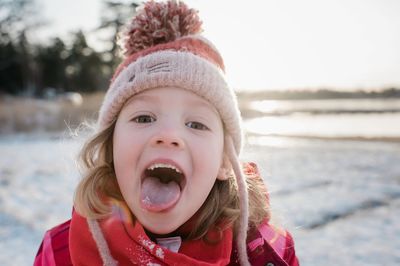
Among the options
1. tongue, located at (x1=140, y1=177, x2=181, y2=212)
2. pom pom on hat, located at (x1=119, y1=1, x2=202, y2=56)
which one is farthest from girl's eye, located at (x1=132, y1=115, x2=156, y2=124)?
pom pom on hat, located at (x1=119, y1=1, x2=202, y2=56)

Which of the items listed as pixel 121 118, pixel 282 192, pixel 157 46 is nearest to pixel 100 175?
pixel 121 118

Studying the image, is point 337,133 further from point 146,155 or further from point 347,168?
point 146,155

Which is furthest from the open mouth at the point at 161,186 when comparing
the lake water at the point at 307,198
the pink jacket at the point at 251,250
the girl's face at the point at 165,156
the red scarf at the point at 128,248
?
the lake water at the point at 307,198

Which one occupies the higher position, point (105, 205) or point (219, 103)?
point (219, 103)

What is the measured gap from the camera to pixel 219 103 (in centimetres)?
172

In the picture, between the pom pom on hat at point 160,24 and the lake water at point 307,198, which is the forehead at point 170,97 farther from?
the lake water at point 307,198

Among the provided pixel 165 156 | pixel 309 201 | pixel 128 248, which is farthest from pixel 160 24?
pixel 309 201

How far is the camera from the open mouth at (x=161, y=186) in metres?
1.48

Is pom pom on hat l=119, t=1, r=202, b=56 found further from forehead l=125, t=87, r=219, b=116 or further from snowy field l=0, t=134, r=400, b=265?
snowy field l=0, t=134, r=400, b=265

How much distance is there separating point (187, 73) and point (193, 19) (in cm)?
31

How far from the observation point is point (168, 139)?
1.48 metres

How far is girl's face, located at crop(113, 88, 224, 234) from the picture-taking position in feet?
4.88

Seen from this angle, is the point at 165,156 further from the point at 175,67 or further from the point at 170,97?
the point at 175,67

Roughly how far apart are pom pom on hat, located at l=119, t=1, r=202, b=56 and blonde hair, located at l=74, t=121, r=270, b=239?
381 millimetres
